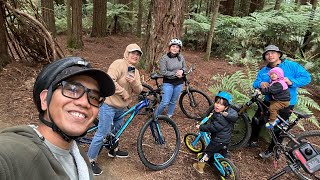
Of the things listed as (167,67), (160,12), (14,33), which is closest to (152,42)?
(160,12)

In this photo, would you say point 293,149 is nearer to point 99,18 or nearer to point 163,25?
point 163,25

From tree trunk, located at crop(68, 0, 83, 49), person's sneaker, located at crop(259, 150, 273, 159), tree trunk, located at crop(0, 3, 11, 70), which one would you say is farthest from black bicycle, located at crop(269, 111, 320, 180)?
tree trunk, located at crop(68, 0, 83, 49)

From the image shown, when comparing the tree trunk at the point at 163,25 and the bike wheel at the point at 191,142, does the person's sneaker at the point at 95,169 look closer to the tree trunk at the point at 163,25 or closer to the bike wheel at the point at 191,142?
the bike wheel at the point at 191,142

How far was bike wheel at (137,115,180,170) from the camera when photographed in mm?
4418

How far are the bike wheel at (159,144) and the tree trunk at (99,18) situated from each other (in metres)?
9.18

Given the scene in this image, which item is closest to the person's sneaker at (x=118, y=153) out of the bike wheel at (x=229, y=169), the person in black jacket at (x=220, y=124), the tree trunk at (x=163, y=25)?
the person in black jacket at (x=220, y=124)

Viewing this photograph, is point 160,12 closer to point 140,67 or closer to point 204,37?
point 140,67

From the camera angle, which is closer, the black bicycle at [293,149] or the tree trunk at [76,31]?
the black bicycle at [293,149]

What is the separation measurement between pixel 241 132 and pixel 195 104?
4.77 feet

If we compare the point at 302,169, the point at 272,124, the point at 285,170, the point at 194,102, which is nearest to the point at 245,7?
the point at 194,102

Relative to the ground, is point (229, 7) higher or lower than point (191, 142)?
higher

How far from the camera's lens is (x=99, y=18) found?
13016mm

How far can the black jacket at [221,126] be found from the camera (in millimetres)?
4266

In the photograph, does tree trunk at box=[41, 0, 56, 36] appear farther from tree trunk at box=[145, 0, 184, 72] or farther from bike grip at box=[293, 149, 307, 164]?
bike grip at box=[293, 149, 307, 164]
